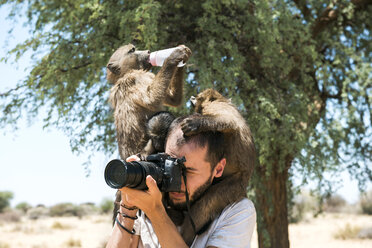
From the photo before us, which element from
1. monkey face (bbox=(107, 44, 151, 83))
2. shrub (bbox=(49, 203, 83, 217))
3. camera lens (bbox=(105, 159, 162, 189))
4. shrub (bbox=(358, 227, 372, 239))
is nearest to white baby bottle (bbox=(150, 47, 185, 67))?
monkey face (bbox=(107, 44, 151, 83))

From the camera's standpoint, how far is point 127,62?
4453mm

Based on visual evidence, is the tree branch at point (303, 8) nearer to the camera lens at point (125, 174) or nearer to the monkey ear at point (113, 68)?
the monkey ear at point (113, 68)

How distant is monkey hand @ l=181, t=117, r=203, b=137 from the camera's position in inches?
85.3

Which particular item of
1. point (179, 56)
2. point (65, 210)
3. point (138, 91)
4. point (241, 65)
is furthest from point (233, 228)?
point (65, 210)

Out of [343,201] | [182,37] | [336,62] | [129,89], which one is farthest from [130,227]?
[343,201]

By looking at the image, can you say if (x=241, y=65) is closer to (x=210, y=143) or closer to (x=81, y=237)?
(x=210, y=143)

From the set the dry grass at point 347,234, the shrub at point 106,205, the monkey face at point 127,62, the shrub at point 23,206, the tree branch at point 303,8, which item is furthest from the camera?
the shrub at point 23,206

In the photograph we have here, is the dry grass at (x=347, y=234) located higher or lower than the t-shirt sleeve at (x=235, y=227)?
higher

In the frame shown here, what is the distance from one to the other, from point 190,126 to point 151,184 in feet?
1.28

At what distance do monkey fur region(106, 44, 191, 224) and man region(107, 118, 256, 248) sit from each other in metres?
1.40

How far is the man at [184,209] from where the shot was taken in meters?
1.98

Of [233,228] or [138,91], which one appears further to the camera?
[138,91]

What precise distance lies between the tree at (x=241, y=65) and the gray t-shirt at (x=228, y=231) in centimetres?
298

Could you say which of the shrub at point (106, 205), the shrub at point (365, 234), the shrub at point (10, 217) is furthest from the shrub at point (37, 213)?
the shrub at point (365, 234)
